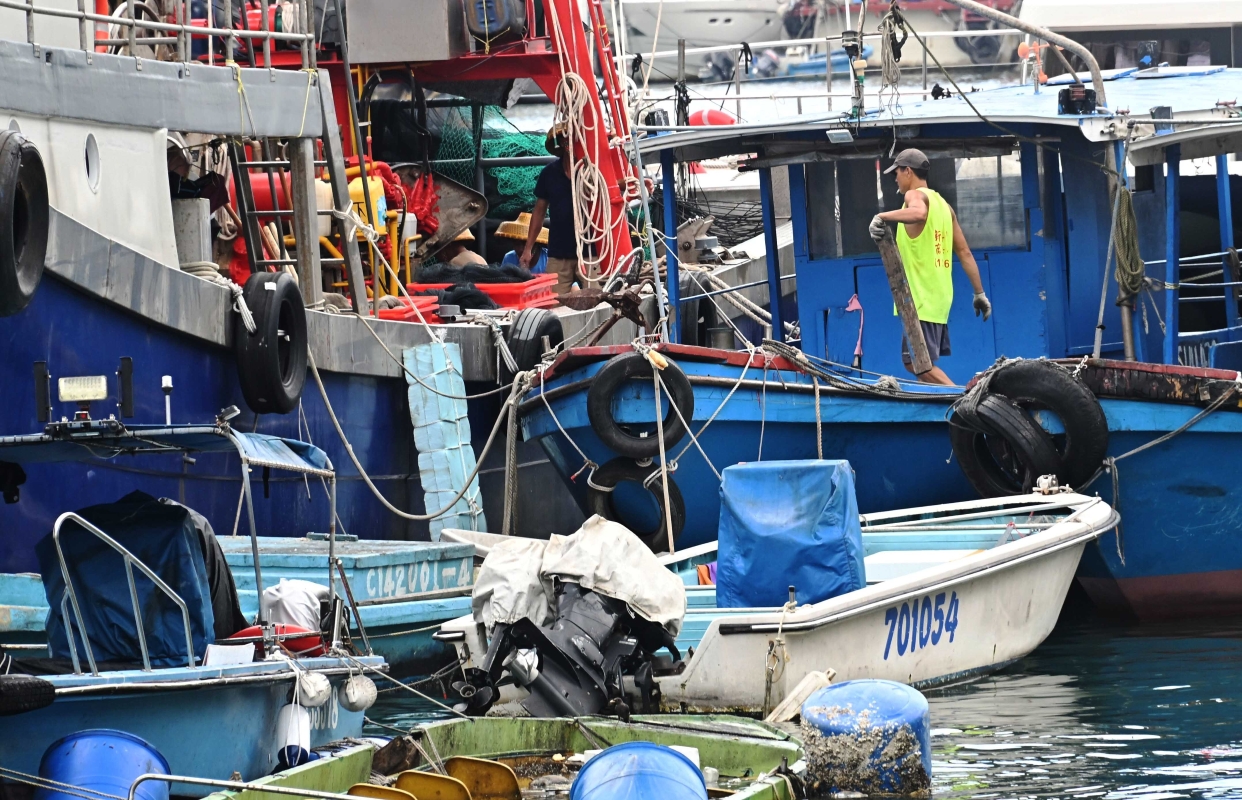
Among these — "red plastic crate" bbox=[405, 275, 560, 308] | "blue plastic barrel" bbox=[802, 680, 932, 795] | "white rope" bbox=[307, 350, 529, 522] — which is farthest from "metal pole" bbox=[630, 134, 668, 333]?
"blue plastic barrel" bbox=[802, 680, 932, 795]

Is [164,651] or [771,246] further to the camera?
[771,246]

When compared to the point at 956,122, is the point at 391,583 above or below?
below

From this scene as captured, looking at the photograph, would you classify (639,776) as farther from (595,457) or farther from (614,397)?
(595,457)

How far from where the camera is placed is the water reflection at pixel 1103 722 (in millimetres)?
6996

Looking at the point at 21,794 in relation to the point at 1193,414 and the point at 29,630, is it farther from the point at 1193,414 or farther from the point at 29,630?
the point at 1193,414

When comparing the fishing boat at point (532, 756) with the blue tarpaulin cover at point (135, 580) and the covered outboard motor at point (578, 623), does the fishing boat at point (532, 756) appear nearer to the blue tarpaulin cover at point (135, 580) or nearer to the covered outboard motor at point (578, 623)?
the covered outboard motor at point (578, 623)

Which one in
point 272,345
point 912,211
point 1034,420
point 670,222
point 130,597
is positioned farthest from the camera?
point 670,222

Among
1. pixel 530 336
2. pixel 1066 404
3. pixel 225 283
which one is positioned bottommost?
pixel 1066 404

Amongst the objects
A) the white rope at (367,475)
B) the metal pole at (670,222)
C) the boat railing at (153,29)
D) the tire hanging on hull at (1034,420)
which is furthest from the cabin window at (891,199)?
the boat railing at (153,29)

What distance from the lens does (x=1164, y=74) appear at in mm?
14000

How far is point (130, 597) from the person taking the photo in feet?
22.0

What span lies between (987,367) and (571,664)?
4.79 meters

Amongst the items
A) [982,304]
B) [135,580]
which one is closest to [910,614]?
[982,304]

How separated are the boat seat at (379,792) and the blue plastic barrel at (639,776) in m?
0.62
